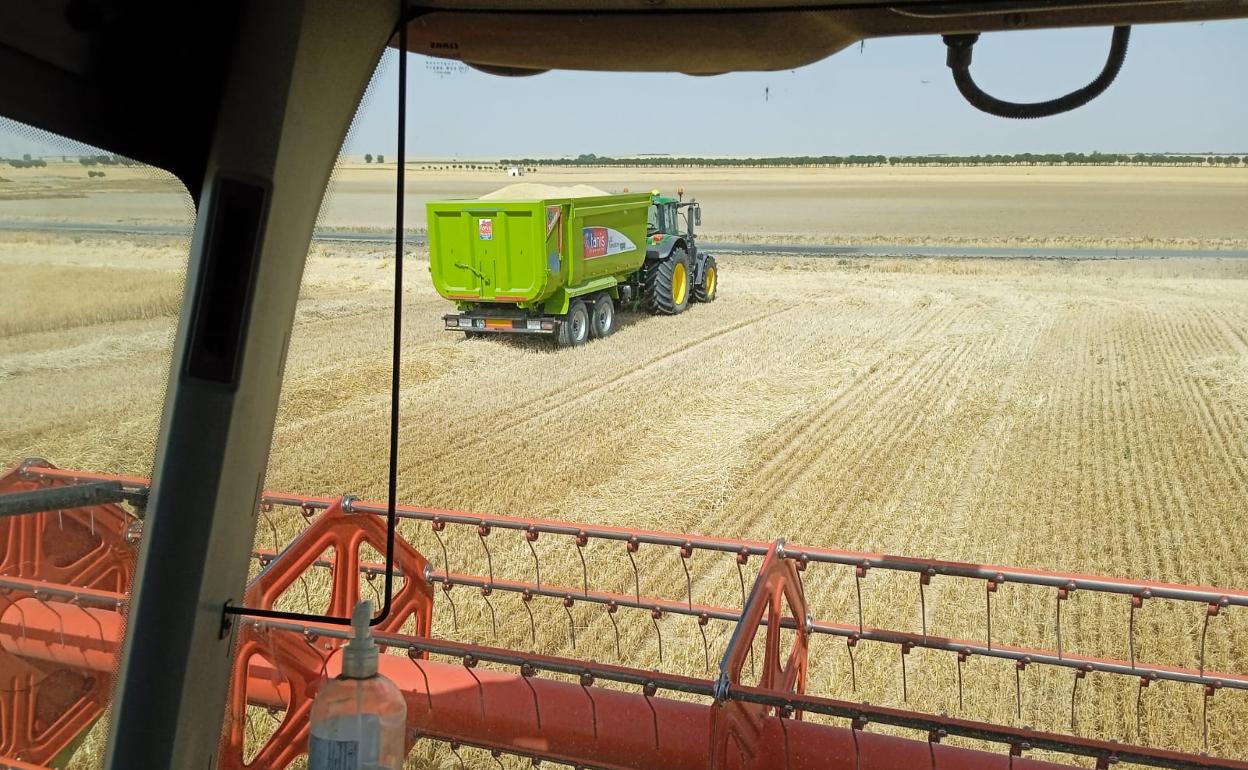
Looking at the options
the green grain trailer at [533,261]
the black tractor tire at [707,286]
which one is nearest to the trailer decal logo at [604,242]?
the green grain trailer at [533,261]

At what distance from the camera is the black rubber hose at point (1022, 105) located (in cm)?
169

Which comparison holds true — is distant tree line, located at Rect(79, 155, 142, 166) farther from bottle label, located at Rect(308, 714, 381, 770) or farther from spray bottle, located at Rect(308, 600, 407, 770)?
bottle label, located at Rect(308, 714, 381, 770)

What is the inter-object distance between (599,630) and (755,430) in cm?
467

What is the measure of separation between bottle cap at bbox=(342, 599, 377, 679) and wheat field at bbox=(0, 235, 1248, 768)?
325mm

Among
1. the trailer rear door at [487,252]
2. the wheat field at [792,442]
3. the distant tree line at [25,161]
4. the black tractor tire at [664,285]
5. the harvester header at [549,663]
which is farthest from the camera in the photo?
the black tractor tire at [664,285]

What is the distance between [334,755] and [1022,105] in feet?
4.61

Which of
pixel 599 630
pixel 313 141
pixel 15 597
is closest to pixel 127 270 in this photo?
pixel 313 141

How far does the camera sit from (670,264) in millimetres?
16750

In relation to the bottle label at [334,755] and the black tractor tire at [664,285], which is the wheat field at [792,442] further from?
the black tractor tire at [664,285]

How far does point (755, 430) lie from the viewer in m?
9.99

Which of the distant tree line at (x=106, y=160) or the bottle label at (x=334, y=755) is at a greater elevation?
the distant tree line at (x=106, y=160)

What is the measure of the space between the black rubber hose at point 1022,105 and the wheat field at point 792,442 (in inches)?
43.0

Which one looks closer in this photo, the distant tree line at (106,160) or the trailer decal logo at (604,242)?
the distant tree line at (106,160)

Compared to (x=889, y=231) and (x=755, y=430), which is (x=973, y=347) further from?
(x=889, y=231)
